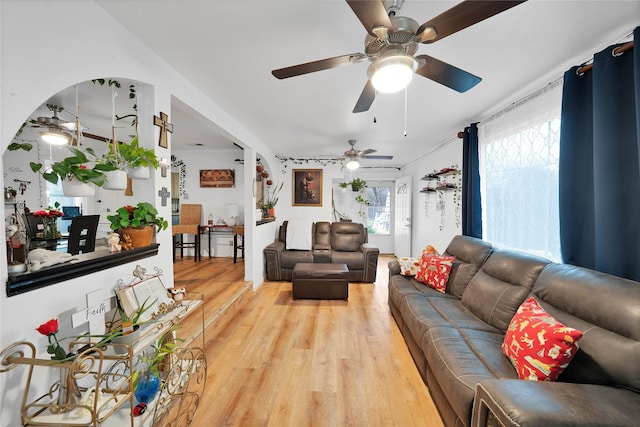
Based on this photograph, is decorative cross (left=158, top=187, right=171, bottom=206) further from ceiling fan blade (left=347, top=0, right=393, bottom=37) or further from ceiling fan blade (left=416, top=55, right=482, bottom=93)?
ceiling fan blade (left=416, top=55, right=482, bottom=93)

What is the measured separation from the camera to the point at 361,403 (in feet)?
5.78

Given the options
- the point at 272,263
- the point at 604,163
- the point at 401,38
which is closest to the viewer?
the point at 401,38

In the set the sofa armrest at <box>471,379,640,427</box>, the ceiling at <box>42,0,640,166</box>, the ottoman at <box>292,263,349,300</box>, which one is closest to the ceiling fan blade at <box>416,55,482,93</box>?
the ceiling at <box>42,0,640,166</box>

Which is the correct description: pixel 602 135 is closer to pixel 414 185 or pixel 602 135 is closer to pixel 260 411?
pixel 260 411

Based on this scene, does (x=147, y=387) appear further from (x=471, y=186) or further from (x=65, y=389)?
(x=471, y=186)

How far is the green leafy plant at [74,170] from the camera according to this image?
121 cm

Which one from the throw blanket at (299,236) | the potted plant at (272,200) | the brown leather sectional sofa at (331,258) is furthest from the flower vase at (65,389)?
the potted plant at (272,200)

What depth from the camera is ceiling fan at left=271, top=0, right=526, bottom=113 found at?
102cm

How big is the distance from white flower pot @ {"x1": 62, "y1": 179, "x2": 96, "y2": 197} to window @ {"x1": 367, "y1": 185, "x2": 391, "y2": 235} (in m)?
6.05

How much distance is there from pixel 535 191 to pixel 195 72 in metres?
3.14

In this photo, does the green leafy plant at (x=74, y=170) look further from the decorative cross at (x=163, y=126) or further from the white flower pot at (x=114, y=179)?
the decorative cross at (x=163, y=126)

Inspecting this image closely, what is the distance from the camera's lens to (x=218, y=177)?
18.1ft

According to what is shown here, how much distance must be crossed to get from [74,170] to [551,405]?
7.72 ft

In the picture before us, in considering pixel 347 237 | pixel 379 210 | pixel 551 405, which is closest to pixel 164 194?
pixel 551 405
